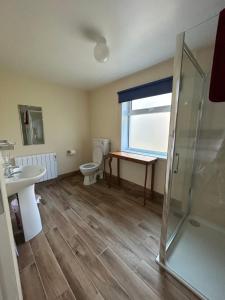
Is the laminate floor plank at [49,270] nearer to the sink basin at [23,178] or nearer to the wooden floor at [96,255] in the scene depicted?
the wooden floor at [96,255]

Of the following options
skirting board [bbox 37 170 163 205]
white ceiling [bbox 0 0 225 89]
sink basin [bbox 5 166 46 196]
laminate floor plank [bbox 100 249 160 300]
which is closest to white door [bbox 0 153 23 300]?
sink basin [bbox 5 166 46 196]

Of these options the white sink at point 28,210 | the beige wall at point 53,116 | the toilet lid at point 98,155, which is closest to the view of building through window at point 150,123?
the toilet lid at point 98,155

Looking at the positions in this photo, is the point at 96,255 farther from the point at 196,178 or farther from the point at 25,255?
the point at 196,178

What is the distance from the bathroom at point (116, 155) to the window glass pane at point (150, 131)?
2 cm

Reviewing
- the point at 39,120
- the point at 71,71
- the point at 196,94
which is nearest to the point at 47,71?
the point at 71,71

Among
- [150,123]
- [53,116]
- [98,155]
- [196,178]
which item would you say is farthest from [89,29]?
[98,155]

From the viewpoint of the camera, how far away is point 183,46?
Result: 3.61 feet

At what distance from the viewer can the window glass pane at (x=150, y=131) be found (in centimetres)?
233

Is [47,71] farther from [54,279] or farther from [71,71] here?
[54,279]

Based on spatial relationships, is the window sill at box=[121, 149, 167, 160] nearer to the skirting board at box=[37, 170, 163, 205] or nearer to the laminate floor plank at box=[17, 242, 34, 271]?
the skirting board at box=[37, 170, 163, 205]

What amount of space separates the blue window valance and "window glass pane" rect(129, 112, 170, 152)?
358mm

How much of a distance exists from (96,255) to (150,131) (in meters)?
2.02

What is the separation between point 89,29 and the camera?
136cm

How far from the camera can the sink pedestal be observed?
1.55 m
